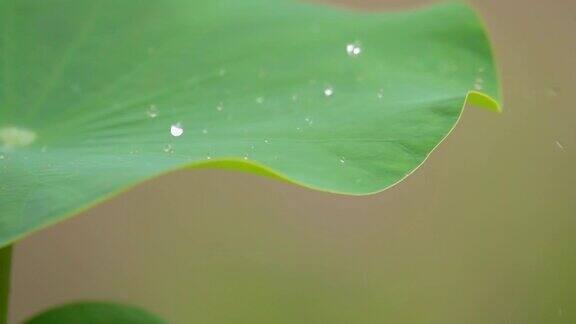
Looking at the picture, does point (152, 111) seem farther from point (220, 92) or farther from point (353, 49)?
point (353, 49)

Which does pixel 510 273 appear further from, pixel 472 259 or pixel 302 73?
pixel 302 73

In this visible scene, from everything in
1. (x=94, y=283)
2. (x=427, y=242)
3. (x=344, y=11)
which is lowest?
(x=94, y=283)

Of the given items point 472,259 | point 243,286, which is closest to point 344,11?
point 243,286

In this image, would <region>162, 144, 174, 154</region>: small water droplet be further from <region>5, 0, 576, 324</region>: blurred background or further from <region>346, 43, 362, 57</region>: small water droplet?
<region>5, 0, 576, 324</region>: blurred background

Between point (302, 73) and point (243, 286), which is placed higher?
point (302, 73)

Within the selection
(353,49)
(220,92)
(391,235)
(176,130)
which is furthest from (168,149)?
(391,235)
